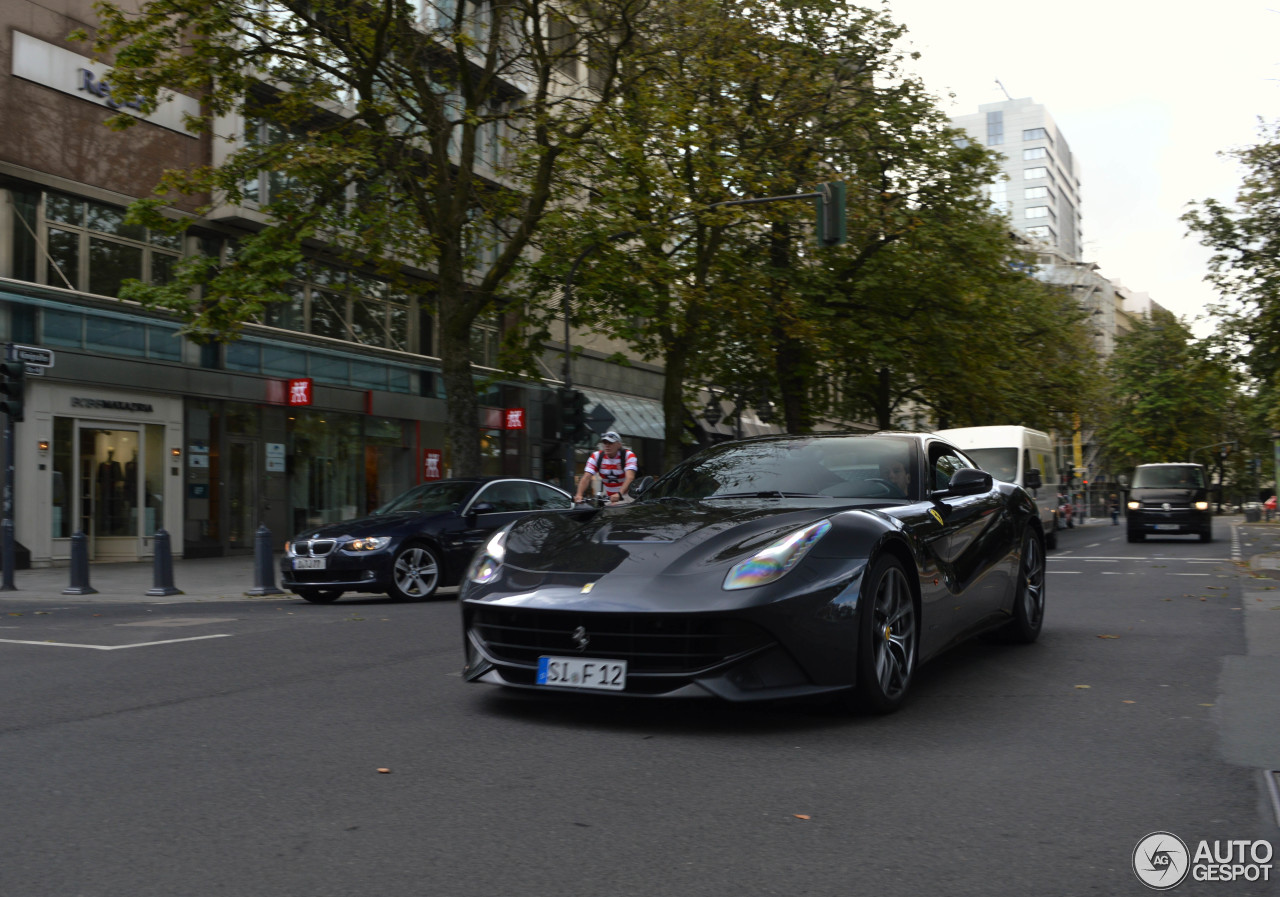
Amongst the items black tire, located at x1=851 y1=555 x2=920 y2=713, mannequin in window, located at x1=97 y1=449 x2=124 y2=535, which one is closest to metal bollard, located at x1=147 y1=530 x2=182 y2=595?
mannequin in window, located at x1=97 y1=449 x2=124 y2=535

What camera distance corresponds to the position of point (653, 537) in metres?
5.54

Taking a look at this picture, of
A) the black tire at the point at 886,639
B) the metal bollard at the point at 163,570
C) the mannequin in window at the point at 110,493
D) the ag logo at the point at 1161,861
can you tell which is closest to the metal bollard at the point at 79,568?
the metal bollard at the point at 163,570

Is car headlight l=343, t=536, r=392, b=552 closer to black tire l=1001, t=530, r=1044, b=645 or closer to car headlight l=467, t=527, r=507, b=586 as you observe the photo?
black tire l=1001, t=530, r=1044, b=645

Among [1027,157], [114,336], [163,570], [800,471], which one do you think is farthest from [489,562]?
[1027,157]

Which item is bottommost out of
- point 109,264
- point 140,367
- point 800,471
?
point 800,471

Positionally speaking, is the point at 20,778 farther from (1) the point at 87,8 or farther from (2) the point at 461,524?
(1) the point at 87,8

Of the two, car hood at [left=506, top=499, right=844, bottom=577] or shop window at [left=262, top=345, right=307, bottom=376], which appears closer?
car hood at [left=506, top=499, right=844, bottom=577]

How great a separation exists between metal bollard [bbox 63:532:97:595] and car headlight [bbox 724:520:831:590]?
12.4 m

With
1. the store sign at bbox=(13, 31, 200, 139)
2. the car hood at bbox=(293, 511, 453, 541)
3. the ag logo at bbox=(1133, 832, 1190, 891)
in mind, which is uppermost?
the store sign at bbox=(13, 31, 200, 139)

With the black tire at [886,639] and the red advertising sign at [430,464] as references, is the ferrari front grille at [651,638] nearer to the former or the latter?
the black tire at [886,639]

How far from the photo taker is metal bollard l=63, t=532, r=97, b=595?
15117 millimetres

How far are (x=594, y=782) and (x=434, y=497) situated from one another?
9927mm

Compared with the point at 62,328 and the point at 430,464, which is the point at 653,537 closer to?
the point at 62,328

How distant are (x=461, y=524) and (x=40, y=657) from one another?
5.95 metres
